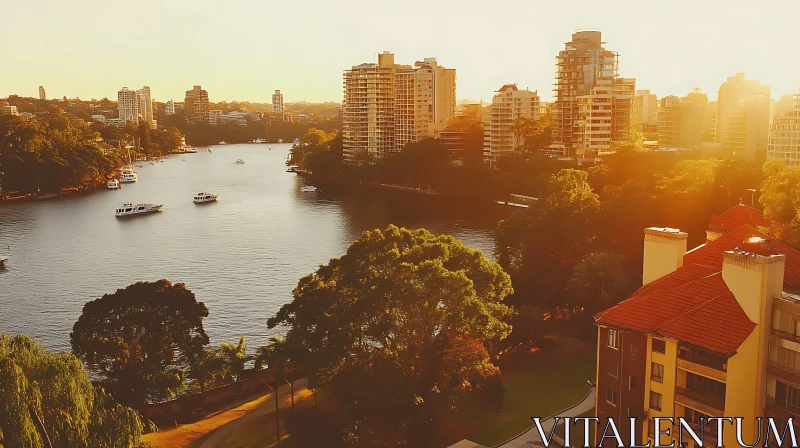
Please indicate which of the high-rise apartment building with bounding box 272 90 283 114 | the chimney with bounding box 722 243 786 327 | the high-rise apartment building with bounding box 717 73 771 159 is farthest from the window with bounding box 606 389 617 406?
the high-rise apartment building with bounding box 272 90 283 114

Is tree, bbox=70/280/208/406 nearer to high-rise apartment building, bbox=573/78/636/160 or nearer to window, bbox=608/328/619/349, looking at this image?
window, bbox=608/328/619/349

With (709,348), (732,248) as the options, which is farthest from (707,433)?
(732,248)

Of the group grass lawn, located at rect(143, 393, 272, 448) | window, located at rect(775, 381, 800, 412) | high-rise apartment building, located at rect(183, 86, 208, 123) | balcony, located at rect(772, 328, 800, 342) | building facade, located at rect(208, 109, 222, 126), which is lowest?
grass lawn, located at rect(143, 393, 272, 448)

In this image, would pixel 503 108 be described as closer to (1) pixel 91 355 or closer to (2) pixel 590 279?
(2) pixel 590 279

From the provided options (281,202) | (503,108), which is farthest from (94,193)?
(503,108)

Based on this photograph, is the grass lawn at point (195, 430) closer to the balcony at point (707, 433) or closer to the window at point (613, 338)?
the window at point (613, 338)
